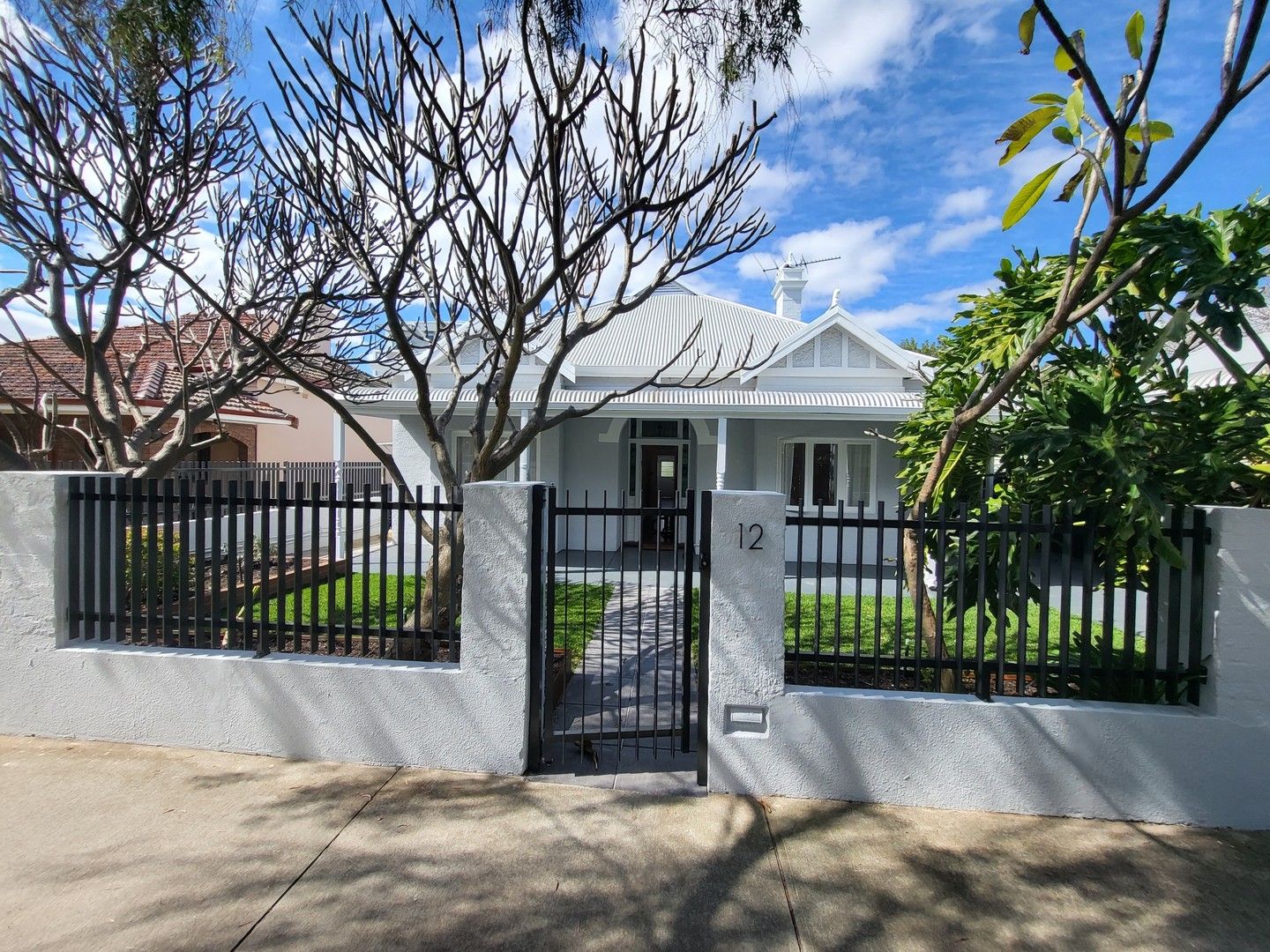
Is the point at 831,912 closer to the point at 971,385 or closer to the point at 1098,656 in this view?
the point at 1098,656

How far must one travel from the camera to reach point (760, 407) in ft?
37.5

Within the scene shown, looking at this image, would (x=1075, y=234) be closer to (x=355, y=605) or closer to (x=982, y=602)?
(x=982, y=602)

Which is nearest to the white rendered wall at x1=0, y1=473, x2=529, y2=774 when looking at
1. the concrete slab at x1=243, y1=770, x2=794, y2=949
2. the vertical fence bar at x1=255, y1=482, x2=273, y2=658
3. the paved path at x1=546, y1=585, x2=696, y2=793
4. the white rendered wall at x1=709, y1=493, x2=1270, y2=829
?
the vertical fence bar at x1=255, y1=482, x2=273, y2=658

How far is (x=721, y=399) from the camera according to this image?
462 inches

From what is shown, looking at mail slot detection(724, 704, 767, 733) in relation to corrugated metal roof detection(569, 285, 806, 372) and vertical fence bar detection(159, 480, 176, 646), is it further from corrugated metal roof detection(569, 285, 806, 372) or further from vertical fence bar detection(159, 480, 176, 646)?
corrugated metal roof detection(569, 285, 806, 372)

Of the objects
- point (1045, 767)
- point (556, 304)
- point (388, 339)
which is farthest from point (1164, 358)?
point (388, 339)

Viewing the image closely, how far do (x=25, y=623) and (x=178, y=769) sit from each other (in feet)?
4.93

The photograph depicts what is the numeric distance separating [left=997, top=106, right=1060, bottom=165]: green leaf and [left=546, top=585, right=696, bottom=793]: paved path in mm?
3258

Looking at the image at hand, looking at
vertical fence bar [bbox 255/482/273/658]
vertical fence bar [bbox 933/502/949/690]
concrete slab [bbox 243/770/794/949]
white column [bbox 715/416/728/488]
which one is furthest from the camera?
white column [bbox 715/416/728/488]

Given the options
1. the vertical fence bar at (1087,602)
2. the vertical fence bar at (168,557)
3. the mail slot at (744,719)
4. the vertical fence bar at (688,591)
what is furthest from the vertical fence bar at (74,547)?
the vertical fence bar at (1087,602)

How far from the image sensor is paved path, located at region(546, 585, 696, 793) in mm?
4113

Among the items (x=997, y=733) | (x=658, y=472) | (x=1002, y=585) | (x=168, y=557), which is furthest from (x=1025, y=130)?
(x=658, y=472)

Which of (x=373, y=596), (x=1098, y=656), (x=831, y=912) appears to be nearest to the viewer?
(x=831, y=912)

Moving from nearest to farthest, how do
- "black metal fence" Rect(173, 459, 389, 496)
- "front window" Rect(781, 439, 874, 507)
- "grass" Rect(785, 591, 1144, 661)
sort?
1. "grass" Rect(785, 591, 1144, 661)
2. "black metal fence" Rect(173, 459, 389, 496)
3. "front window" Rect(781, 439, 874, 507)
